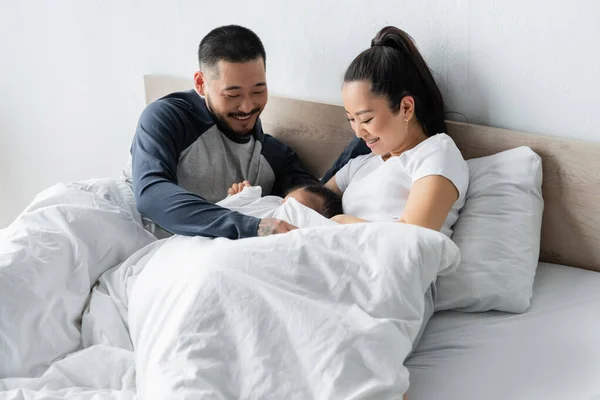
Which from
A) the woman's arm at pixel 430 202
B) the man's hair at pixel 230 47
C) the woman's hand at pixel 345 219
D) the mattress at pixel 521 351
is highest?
the man's hair at pixel 230 47

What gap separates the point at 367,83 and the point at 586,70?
475 mm

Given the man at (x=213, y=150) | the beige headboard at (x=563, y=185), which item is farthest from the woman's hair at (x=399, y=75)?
the man at (x=213, y=150)

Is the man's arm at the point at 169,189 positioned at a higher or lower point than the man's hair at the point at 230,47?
lower

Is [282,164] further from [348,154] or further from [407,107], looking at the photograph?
[407,107]

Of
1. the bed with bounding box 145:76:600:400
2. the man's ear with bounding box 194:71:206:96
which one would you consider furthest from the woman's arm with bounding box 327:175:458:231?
the man's ear with bounding box 194:71:206:96

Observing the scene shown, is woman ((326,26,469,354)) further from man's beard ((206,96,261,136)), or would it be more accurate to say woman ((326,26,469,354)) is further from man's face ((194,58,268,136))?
man's beard ((206,96,261,136))

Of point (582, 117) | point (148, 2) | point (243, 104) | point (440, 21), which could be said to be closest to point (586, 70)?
point (582, 117)

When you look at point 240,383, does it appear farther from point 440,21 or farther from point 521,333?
point 440,21

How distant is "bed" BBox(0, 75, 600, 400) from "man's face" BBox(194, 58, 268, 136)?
35 centimetres

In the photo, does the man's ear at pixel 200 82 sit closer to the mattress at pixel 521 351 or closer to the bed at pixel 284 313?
the bed at pixel 284 313

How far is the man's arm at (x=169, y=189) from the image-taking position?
1.65 m

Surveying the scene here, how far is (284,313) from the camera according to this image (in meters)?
1.33

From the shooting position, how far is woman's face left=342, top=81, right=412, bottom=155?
168 centimetres

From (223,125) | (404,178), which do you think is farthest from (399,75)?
(223,125)
